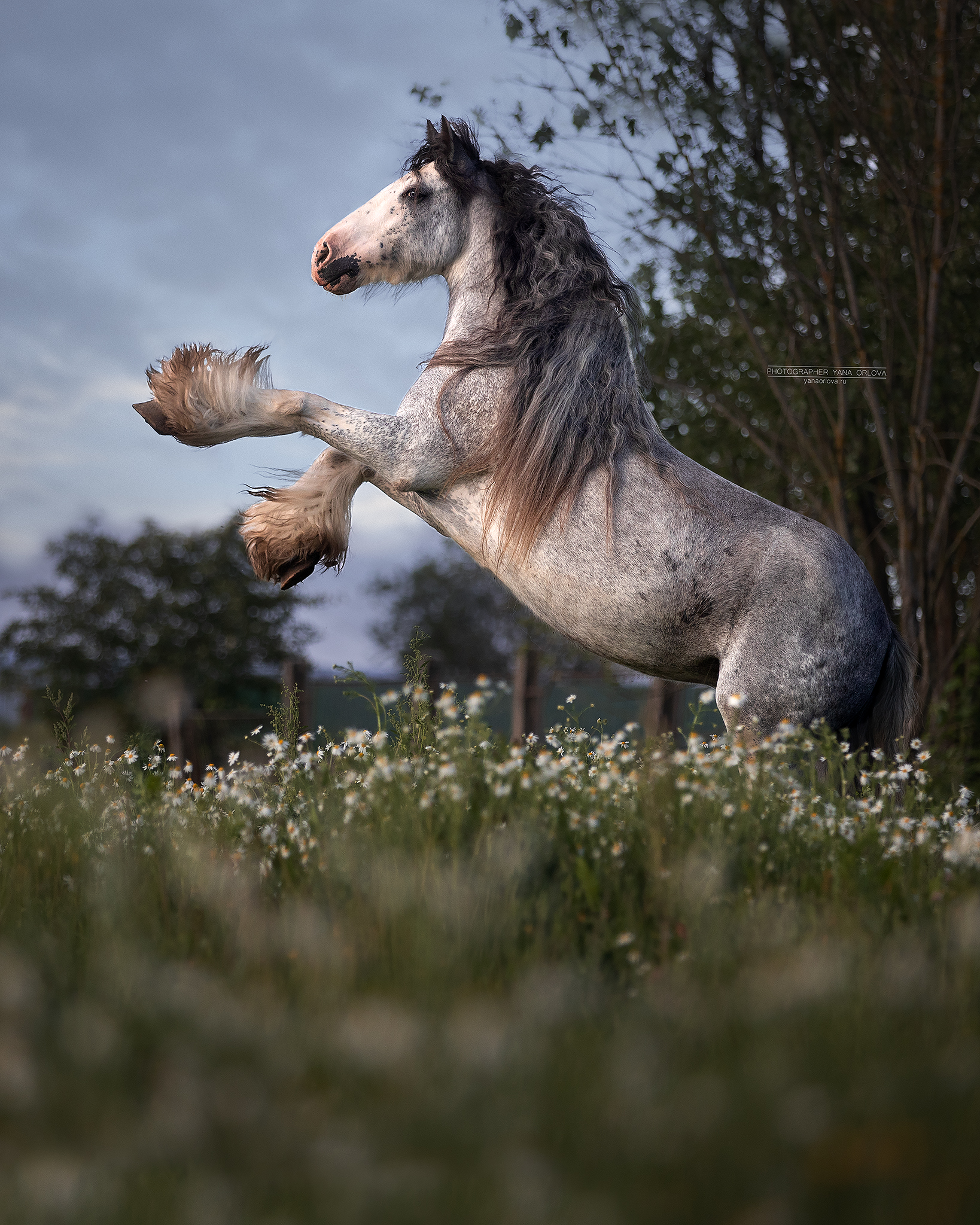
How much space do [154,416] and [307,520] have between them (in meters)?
0.66

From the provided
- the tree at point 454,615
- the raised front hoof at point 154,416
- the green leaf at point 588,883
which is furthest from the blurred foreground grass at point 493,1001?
the tree at point 454,615

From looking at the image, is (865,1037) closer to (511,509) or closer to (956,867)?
(956,867)

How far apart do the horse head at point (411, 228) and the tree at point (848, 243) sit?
8.73 feet

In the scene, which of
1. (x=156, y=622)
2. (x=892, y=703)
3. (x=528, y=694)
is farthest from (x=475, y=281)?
(x=156, y=622)

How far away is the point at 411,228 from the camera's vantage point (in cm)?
394

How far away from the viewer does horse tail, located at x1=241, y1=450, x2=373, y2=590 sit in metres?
3.86

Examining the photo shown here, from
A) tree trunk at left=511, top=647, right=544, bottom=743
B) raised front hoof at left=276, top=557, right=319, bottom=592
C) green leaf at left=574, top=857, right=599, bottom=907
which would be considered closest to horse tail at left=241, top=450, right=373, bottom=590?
raised front hoof at left=276, top=557, right=319, bottom=592

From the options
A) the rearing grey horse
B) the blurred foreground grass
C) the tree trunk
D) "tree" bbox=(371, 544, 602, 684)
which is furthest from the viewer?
"tree" bbox=(371, 544, 602, 684)

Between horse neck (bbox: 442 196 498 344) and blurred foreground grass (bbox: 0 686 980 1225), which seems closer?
blurred foreground grass (bbox: 0 686 980 1225)

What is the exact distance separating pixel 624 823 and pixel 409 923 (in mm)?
892

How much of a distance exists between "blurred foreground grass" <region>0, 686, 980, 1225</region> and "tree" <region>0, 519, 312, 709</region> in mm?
17416

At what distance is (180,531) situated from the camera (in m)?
21.4

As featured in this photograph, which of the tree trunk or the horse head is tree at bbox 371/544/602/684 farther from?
the horse head

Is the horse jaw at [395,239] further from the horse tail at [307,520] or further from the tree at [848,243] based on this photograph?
the tree at [848,243]
